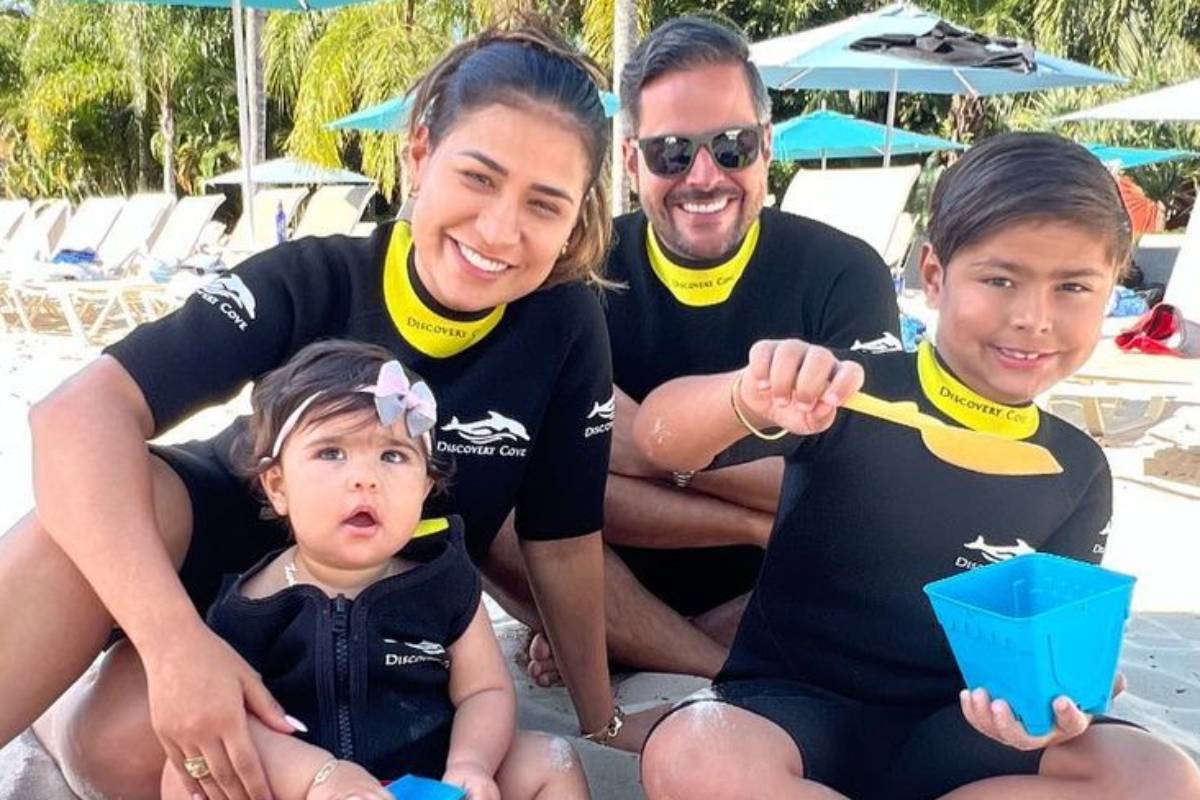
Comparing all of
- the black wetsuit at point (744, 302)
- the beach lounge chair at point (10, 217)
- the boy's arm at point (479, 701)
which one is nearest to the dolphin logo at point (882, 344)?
the black wetsuit at point (744, 302)

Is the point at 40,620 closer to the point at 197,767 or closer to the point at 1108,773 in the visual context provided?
the point at 197,767

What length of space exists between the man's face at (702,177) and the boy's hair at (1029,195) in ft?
2.33

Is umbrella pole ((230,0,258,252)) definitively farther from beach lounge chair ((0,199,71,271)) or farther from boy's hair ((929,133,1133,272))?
boy's hair ((929,133,1133,272))

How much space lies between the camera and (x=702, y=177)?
8.64ft

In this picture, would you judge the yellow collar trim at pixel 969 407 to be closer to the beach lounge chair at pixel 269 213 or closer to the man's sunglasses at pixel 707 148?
the man's sunglasses at pixel 707 148

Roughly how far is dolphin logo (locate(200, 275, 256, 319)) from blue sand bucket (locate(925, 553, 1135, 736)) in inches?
47.0

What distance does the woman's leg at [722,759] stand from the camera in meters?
1.68

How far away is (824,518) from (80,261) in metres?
11.2

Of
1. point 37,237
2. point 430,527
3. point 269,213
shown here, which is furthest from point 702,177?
point 269,213

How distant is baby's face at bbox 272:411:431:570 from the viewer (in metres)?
1.78

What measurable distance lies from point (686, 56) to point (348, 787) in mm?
1808

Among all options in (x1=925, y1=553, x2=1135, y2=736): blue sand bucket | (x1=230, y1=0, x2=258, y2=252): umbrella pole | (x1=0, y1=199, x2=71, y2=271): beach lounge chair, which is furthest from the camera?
(x1=0, y1=199, x2=71, y2=271): beach lounge chair

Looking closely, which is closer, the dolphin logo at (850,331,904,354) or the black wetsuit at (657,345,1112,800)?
the black wetsuit at (657,345,1112,800)

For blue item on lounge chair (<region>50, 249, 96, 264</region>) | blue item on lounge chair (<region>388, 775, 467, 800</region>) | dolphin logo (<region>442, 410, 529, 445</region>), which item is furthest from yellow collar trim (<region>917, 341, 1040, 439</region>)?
blue item on lounge chair (<region>50, 249, 96, 264</region>)
